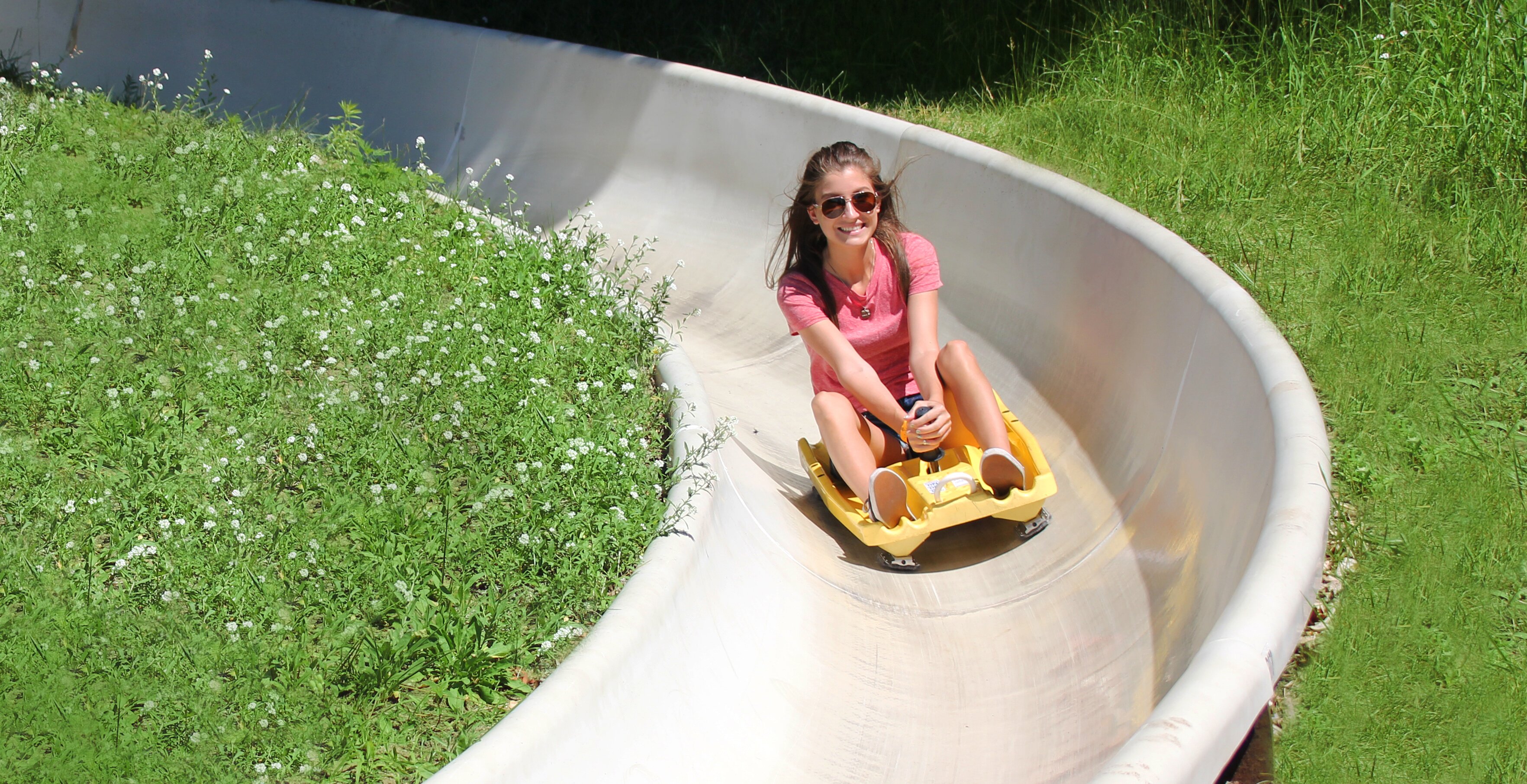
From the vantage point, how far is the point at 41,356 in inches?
145

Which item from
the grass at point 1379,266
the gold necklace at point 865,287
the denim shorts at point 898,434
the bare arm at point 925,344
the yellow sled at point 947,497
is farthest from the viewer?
the gold necklace at point 865,287

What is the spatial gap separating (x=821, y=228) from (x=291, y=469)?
1777mm

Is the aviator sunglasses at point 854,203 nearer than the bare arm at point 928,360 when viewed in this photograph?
No

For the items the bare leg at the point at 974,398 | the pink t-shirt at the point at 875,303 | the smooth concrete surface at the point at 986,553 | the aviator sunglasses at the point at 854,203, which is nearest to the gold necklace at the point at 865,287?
the pink t-shirt at the point at 875,303

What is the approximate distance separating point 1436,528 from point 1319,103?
8.40 ft

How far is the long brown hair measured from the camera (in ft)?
12.0

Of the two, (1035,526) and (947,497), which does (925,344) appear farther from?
(1035,526)

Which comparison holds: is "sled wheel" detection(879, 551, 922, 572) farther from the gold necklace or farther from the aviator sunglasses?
the aviator sunglasses

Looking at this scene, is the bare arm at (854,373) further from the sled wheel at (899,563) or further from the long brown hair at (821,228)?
the sled wheel at (899,563)

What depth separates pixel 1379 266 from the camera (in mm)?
3715

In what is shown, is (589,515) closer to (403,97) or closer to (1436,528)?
(1436,528)

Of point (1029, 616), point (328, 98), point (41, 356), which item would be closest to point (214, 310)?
point (41, 356)

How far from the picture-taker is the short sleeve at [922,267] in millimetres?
3736

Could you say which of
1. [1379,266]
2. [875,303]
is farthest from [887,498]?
[1379,266]
